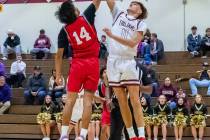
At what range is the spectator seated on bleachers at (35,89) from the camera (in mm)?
15352

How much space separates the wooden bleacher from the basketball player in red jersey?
6.86m

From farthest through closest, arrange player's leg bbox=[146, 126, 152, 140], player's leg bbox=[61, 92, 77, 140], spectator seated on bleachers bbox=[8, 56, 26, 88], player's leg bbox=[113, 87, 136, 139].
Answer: spectator seated on bleachers bbox=[8, 56, 26, 88] → player's leg bbox=[146, 126, 152, 140] → player's leg bbox=[61, 92, 77, 140] → player's leg bbox=[113, 87, 136, 139]

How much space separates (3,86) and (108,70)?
876 cm

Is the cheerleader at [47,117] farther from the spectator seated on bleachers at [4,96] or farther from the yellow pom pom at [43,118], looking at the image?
the spectator seated on bleachers at [4,96]

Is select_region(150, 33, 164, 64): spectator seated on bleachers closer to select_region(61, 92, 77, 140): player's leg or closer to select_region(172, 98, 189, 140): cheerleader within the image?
select_region(172, 98, 189, 140): cheerleader

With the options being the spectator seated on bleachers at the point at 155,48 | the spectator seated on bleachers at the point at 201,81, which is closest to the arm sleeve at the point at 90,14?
the spectator seated on bleachers at the point at 201,81

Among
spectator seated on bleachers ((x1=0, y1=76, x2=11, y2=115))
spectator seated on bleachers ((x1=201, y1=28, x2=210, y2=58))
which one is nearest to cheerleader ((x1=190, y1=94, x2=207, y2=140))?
spectator seated on bleachers ((x1=201, y1=28, x2=210, y2=58))

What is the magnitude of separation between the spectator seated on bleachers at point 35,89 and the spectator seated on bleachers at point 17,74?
3.79 ft

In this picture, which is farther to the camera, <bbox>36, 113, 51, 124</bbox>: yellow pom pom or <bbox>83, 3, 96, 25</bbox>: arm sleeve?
<bbox>36, 113, 51, 124</bbox>: yellow pom pom

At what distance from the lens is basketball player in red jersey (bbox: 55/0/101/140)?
21.7 ft

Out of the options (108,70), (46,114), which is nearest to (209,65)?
A: (46,114)

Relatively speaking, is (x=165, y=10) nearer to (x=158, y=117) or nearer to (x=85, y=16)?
(x=158, y=117)

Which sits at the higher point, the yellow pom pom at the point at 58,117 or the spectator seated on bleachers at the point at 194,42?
the spectator seated on bleachers at the point at 194,42

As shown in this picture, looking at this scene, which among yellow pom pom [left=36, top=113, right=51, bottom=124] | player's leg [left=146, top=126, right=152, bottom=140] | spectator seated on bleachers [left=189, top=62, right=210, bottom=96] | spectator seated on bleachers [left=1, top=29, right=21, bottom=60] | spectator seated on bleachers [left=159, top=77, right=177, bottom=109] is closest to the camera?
player's leg [left=146, top=126, right=152, bottom=140]
